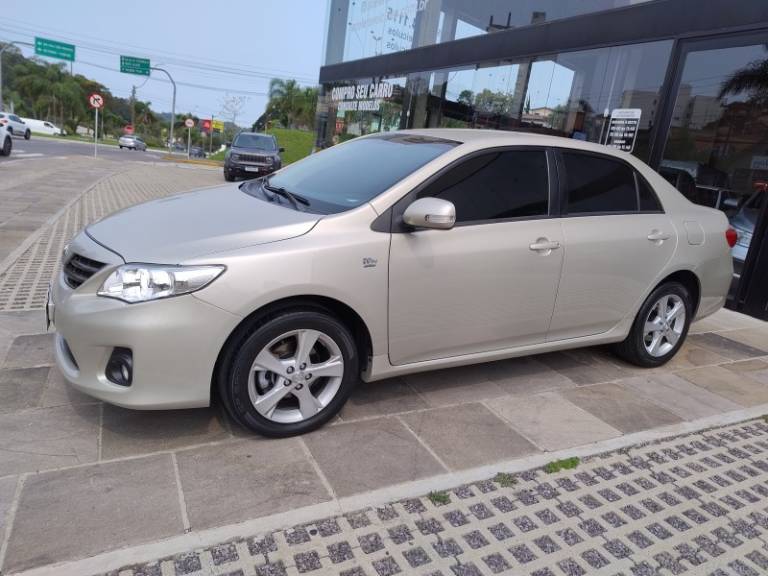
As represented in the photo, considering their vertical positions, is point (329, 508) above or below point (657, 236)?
below

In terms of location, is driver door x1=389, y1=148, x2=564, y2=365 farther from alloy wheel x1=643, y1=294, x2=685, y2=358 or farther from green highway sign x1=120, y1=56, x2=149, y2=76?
green highway sign x1=120, y1=56, x2=149, y2=76

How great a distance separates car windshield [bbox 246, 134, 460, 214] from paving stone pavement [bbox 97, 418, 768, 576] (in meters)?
1.61

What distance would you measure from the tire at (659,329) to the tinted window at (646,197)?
1.92 feet

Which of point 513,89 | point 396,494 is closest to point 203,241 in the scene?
point 396,494

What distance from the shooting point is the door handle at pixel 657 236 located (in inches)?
158

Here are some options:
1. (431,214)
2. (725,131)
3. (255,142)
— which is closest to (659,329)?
(431,214)

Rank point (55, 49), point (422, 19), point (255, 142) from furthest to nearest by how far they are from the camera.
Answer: point (55, 49)
point (255, 142)
point (422, 19)

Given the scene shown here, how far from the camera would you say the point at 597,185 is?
12.8ft

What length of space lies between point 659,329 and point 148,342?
364 cm

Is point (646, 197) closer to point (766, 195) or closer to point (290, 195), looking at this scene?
point (290, 195)

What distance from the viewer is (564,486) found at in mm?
2768

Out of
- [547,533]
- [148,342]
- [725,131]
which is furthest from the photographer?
[725,131]

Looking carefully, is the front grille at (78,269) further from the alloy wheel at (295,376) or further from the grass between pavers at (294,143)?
the grass between pavers at (294,143)

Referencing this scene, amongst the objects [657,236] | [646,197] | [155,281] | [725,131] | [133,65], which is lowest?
[155,281]
